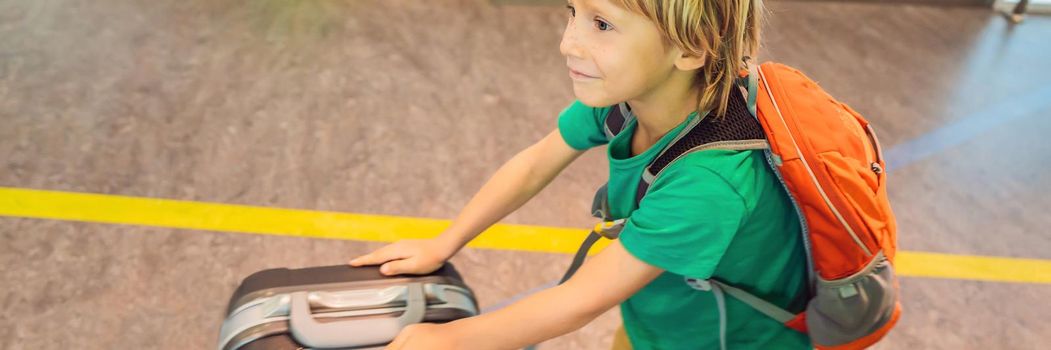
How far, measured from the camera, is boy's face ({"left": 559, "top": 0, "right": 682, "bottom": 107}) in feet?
4.42

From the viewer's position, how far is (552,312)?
1.45m

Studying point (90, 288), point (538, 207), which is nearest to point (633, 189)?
point (538, 207)

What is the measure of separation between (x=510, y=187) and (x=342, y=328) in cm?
43

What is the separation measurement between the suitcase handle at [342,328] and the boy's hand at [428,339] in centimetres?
15

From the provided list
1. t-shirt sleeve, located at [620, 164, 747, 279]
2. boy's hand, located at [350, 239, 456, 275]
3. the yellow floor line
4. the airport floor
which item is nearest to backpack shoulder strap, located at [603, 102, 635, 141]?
t-shirt sleeve, located at [620, 164, 747, 279]

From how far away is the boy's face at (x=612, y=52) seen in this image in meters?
1.35

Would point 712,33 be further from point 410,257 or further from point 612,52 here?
point 410,257

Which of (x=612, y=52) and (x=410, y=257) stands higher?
(x=612, y=52)

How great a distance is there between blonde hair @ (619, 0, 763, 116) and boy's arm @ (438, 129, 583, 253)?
0.41m

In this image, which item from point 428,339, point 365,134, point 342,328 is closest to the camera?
point 428,339

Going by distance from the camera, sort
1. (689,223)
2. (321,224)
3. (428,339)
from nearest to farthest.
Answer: (689,223)
(428,339)
(321,224)

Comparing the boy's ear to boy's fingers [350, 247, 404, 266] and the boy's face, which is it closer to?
the boy's face

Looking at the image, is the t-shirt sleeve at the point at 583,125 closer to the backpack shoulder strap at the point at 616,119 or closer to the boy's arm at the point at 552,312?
the backpack shoulder strap at the point at 616,119

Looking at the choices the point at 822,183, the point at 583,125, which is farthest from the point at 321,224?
the point at 822,183
